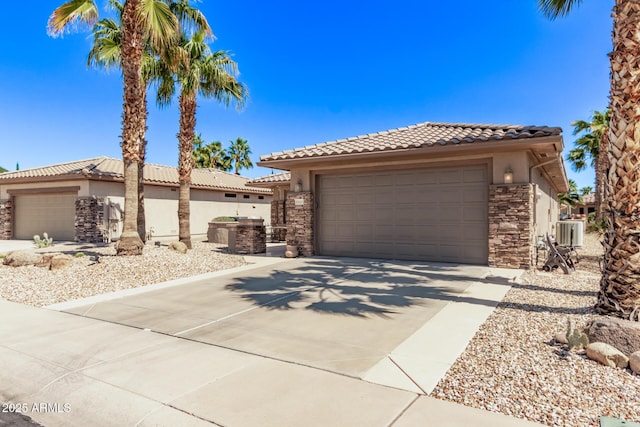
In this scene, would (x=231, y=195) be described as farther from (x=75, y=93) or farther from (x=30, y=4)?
(x=30, y=4)

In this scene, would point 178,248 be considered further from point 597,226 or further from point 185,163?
point 597,226

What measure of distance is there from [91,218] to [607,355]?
2161 cm

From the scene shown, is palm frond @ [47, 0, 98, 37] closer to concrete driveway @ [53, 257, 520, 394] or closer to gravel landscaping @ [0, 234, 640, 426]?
gravel landscaping @ [0, 234, 640, 426]

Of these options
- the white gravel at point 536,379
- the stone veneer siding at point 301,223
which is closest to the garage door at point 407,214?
the stone veneer siding at point 301,223

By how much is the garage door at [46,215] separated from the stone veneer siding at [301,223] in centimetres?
1379

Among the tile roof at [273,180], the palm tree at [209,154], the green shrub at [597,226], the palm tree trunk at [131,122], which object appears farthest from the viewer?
the palm tree at [209,154]

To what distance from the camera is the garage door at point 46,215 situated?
21.2 m

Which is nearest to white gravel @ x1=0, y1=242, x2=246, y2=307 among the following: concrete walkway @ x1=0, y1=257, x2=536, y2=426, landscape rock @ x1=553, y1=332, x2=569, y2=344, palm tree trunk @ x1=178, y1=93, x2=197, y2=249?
concrete walkway @ x1=0, y1=257, x2=536, y2=426

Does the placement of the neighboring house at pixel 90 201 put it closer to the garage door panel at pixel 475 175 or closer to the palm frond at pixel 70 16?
the palm frond at pixel 70 16

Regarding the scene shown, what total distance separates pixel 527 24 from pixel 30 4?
58.7 feet

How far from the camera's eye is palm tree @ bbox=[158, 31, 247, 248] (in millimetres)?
15234

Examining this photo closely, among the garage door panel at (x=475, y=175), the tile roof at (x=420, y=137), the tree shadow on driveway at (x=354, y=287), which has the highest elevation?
the tile roof at (x=420, y=137)

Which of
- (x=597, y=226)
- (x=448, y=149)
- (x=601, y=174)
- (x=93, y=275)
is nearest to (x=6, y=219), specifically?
(x=93, y=275)

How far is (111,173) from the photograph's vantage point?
802 inches
